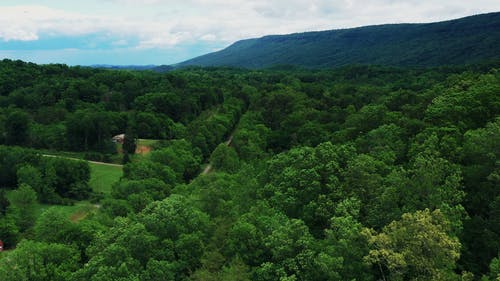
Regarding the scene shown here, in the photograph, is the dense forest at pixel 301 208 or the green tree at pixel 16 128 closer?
the dense forest at pixel 301 208

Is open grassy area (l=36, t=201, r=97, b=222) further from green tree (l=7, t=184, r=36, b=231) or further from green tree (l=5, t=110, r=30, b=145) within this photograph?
green tree (l=5, t=110, r=30, b=145)

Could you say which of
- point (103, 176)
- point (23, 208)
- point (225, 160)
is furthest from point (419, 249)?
point (103, 176)

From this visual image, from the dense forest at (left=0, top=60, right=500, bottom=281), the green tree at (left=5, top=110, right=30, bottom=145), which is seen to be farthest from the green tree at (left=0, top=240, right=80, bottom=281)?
the green tree at (left=5, top=110, right=30, bottom=145)

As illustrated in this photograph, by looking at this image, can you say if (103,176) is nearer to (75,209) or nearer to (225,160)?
(75,209)

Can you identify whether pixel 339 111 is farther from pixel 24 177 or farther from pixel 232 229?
pixel 24 177

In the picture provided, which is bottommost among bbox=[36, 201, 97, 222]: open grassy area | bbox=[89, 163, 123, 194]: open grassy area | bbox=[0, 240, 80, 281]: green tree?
bbox=[36, 201, 97, 222]: open grassy area

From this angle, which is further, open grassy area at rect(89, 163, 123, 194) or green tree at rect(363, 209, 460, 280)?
open grassy area at rect(89, 163, 123, 194)

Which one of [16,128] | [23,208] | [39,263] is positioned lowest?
[23,208]

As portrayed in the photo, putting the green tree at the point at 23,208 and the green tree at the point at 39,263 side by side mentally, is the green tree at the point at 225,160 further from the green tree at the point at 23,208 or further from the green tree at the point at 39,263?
the green tree at the point at 39,263

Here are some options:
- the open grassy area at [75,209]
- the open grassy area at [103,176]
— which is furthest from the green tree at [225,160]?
the open grassy area at [103,176]
